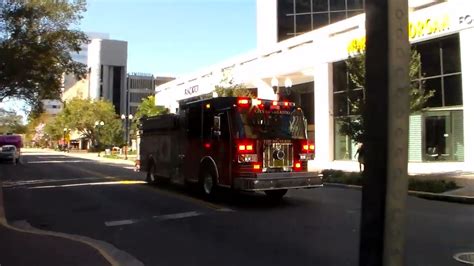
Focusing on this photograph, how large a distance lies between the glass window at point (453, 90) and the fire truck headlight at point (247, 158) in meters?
15.3

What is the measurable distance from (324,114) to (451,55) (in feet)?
31.0

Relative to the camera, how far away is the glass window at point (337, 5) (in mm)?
40156

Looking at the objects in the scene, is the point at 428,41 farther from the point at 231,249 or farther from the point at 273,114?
the point at 231,249

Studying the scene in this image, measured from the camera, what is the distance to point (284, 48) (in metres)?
38.7

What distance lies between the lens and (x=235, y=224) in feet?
36.0

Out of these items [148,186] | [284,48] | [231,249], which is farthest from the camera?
[284,48]

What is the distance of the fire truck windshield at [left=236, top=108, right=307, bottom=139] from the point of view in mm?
13734

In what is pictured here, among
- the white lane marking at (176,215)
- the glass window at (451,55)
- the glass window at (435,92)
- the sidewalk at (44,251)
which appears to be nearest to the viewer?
the sidewalk at (44,251)

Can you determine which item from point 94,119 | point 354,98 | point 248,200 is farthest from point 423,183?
point 94,119

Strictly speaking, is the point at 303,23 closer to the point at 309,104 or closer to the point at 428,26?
the point at 309,104

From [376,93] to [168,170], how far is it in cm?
1620

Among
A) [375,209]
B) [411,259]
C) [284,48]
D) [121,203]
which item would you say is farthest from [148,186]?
[284,48]

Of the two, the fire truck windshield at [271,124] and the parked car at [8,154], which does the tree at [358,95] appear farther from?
the parked car at [8,154]

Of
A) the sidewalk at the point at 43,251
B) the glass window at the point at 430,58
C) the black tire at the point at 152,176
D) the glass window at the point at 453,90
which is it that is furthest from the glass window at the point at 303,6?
the sidewalk at the point at 43,251
